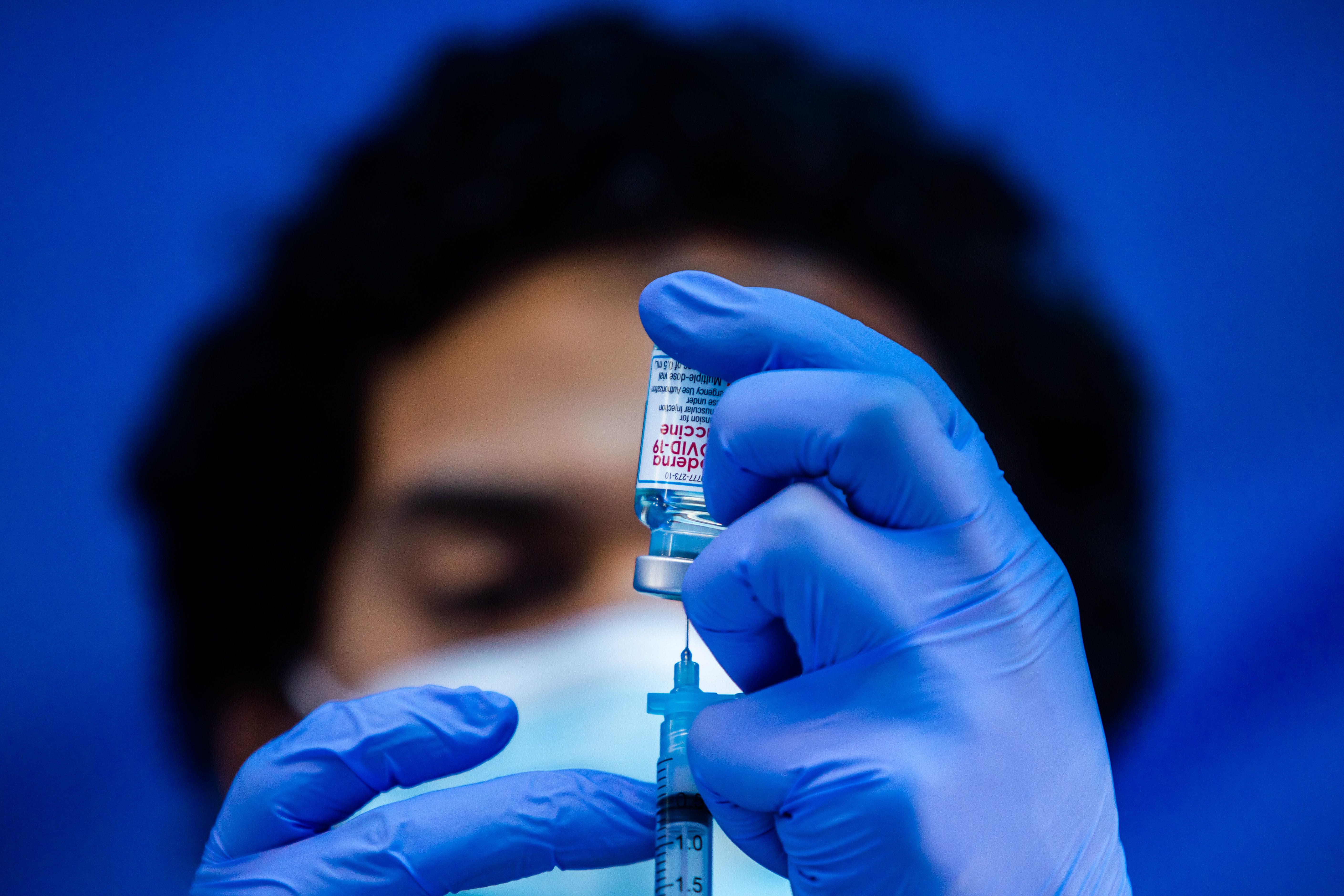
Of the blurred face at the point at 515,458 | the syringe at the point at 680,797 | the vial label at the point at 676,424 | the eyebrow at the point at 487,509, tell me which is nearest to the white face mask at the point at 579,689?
the blurred face at the point at 515,458

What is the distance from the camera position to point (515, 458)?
1644 millimetres

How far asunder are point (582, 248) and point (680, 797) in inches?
44.5

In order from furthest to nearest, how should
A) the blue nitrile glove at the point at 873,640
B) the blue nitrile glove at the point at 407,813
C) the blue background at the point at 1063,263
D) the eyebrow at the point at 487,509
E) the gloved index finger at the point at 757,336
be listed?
1. the eyebrow at the point at 487,509
2. the blue background at the point at 1063,263
3. the blue nitrile glove at the point at 407,813
4. the gloved index finger at the point at 757,336
5. the blue nitrile glove at the point at 873,640

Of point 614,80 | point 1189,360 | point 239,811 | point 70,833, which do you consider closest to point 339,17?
point 614,80

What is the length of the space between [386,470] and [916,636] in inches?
46.5

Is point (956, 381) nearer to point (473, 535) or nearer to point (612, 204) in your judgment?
point (612, 204)

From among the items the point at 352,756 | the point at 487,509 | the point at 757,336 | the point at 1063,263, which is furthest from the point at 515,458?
the point at 1063,263

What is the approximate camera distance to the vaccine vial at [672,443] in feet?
3.27

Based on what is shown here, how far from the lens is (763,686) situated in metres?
1.02

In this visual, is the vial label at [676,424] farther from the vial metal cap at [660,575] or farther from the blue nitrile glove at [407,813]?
the blue nitrile glove at [407,813]

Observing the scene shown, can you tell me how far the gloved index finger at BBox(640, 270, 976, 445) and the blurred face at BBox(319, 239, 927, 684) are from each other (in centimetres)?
65

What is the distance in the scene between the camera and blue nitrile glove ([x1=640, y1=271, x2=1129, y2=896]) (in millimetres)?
853

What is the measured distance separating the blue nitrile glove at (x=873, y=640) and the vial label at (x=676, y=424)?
0.14ft

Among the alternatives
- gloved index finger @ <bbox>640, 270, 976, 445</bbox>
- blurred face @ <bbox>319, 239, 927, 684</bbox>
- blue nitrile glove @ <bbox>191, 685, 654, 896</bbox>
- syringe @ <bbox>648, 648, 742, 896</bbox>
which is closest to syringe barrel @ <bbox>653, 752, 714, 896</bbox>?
syringe @ <bbox>648, 648, 742, 896</bbox>
